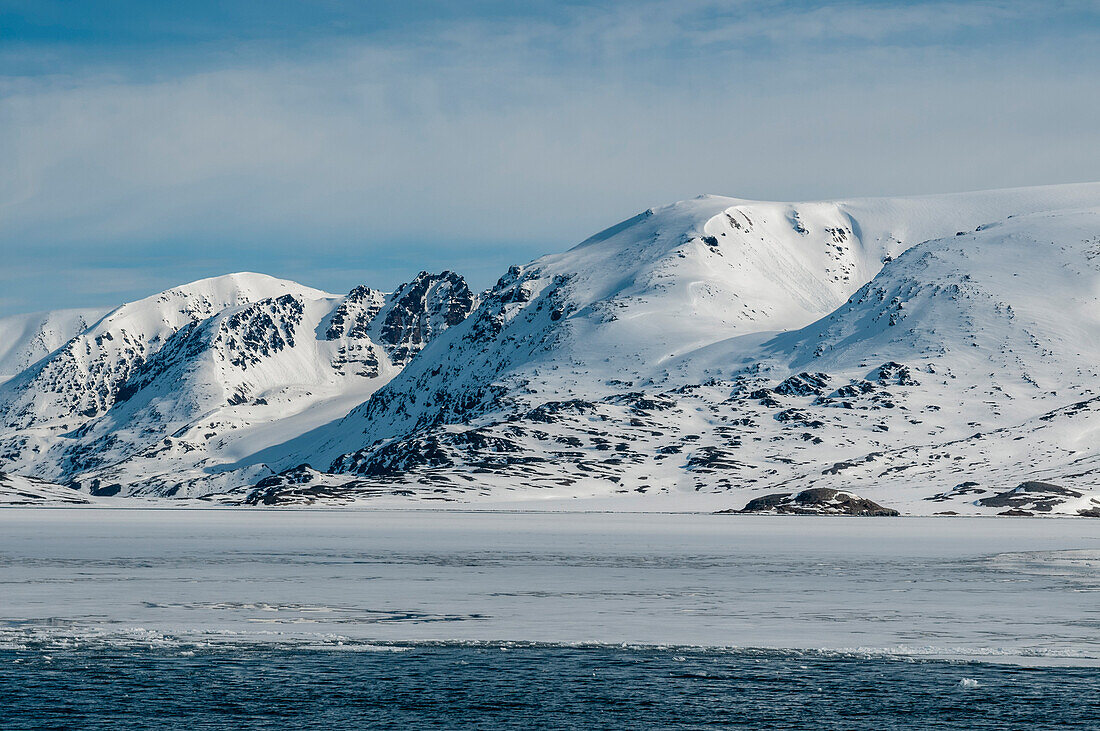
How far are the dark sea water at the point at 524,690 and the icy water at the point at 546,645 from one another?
0.33 feet

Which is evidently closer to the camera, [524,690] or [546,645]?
[524,690]

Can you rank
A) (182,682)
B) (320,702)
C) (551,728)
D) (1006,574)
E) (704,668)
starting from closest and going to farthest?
(551,728)
(320,702)
(182,682)
(704,668)
(1006,574)

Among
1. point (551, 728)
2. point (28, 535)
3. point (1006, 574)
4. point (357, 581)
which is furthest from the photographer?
point (28, 535)

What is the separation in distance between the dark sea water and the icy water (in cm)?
10

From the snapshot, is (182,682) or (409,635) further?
(409,635)

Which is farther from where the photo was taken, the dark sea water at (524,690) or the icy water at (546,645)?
the icy water at (546,645)

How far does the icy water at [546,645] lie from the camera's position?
2916cm

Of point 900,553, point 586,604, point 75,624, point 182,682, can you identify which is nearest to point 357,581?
point 586,604

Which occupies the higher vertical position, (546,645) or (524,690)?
(524,690)

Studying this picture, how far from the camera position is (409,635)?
1585 inches

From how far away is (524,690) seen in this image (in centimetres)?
3166

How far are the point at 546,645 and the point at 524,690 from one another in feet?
23.3

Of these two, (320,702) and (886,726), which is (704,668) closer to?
(886,726)

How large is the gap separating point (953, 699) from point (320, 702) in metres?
14.6
